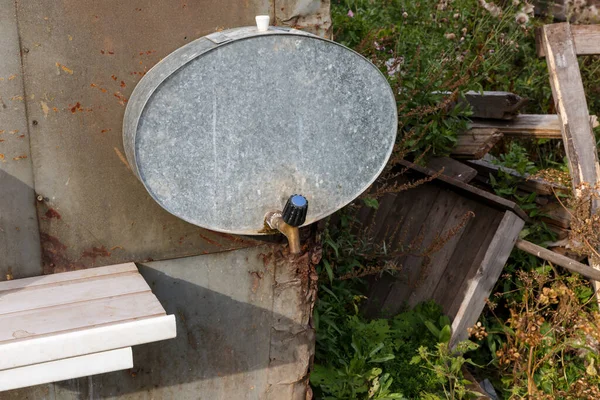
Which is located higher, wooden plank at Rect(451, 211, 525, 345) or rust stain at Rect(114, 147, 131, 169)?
rust stain at Rect(114, 147, 131, 169)

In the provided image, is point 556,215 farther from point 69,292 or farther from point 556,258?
point 69,292

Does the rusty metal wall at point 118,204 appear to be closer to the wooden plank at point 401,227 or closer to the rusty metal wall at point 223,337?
the rusty metal wall at point 223,337

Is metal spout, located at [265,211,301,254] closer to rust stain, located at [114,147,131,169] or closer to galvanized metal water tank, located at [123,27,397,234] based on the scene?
galvanized metal water tank, located at [123,27,397,234]

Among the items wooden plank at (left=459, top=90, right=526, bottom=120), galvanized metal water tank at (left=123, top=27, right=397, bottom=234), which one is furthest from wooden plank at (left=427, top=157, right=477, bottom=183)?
galvanized metal water tank at (left=123, top=27, right=397, bottom=234)

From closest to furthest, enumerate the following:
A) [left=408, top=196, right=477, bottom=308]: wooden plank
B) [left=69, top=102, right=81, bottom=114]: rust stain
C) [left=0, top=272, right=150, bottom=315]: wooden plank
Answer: [left=0, top=272, right=150, bottom=315]: wooden plank
[left=69, top=102, right=81, bottom=114]: rust stain
[left=408, top=196, right=477, bottom=308]: wooden plank

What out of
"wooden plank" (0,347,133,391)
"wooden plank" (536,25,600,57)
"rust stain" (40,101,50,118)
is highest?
"wooden plank" (536,25,600,57)

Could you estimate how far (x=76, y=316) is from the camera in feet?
6.11

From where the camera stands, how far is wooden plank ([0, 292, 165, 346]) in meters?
1.77

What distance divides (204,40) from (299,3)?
41cm

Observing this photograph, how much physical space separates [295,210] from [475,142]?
2239 millimetres

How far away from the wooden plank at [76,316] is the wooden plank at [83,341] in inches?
1.1

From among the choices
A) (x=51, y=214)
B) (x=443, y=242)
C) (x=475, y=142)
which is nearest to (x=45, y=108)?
(x=51, y=214)

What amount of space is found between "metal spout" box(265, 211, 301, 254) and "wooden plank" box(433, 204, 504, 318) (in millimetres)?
1975

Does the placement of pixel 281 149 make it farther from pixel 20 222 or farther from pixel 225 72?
pixel 20 222
